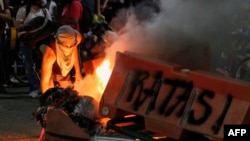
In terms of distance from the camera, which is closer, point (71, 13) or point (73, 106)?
point (73, 106)

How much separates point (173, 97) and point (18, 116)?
4.11 m

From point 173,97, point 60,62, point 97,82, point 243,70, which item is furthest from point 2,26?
point 173,97

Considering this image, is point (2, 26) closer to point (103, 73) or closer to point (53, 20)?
point (53, 20)

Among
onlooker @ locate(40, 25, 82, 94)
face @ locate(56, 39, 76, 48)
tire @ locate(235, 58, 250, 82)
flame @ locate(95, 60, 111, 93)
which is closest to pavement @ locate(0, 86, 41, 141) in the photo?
onlooker @ locate(40, 25, 82, 94)

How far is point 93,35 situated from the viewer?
8.75m

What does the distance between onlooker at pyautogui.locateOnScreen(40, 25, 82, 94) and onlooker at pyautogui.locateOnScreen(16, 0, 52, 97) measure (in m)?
3.09

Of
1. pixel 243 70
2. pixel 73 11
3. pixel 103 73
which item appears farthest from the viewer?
pixel 243 70

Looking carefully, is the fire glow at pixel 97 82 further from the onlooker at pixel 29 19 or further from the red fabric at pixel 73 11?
the onlooker at pixel 29 19

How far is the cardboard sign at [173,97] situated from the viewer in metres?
3.98

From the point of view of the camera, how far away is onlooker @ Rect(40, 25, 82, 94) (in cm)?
586

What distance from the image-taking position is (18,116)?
307 inches

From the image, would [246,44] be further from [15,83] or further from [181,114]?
[181,114]

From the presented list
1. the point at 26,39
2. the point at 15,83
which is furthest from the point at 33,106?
the point at 15,83

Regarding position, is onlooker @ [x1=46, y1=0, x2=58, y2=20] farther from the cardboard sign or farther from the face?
the cardboard sign
